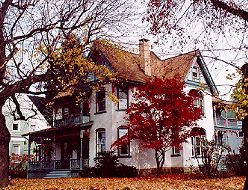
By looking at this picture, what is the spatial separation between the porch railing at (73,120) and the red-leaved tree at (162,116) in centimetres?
630

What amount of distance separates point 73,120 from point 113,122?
526 cm

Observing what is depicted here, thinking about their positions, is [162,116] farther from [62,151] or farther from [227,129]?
[227,129]

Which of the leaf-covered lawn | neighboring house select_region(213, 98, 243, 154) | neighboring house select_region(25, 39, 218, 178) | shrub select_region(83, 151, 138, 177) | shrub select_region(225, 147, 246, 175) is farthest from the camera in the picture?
neighboring house select_region(213, 98, 243, 154)

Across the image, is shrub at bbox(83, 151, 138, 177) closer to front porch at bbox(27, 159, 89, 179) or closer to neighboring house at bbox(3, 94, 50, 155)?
front porch at bbox(27, 159, 89, 179)

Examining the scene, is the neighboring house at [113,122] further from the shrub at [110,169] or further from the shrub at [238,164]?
the shrub at [238,164]

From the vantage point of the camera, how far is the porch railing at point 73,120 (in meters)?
31.1

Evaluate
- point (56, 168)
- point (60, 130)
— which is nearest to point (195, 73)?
point (60, 130)

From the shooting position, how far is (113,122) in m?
28.8

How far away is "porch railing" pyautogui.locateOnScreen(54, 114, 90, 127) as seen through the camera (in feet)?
102

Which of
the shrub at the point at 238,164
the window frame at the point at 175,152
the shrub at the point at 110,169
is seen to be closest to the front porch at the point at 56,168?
the shrub at the point at 110,169

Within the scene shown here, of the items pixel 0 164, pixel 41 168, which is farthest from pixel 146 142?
pixel 41 168

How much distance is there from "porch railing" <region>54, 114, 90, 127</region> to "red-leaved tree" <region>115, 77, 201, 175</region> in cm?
630

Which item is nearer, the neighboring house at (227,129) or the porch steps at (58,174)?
the porch steps at (58,174)

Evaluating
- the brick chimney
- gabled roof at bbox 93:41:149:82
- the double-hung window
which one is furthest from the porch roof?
the brick chimney
